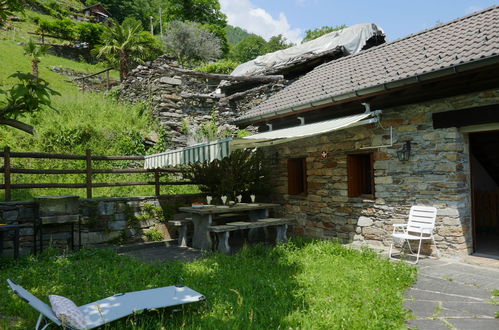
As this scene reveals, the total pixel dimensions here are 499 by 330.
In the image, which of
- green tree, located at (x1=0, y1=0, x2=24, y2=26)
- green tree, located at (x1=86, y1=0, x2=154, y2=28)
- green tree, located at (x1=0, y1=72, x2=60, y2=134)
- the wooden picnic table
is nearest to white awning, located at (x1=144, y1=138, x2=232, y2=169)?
the wooden picnic table

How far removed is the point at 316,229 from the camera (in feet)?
27.6

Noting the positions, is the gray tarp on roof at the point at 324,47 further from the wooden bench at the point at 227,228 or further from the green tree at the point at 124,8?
the green tree at the point at 124,8

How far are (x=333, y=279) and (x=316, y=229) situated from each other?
3680 millimetres

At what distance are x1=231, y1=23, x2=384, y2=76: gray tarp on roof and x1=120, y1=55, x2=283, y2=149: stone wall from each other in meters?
2.44

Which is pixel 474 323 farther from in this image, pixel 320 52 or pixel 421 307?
pixel 320 52

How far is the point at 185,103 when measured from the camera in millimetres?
12648

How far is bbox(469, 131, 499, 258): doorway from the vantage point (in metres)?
8.41

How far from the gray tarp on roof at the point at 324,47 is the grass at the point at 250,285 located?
9.31m

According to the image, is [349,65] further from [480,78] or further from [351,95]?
[480,78]

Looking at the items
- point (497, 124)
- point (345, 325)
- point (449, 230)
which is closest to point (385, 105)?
point (497, 124)

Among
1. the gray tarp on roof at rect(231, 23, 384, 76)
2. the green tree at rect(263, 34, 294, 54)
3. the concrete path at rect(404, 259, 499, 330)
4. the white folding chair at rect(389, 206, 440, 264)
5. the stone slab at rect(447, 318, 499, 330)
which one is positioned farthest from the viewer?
the green tree at rect(263, 34, 294, 54)

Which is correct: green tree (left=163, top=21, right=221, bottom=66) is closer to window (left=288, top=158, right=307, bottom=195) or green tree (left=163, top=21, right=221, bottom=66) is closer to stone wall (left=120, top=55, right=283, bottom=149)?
stone wall (left=120, top=55, right=283, bottom=149)

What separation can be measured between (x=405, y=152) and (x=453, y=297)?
2865 millimetres

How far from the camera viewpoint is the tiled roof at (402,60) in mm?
6004
